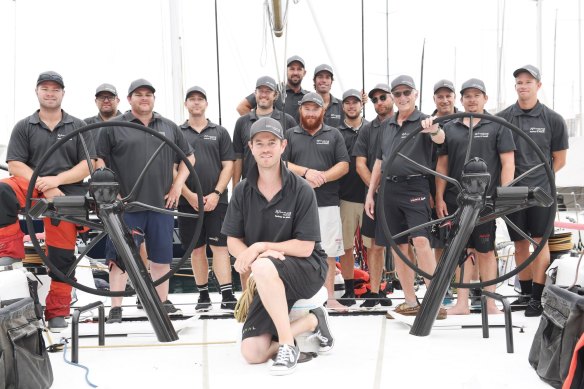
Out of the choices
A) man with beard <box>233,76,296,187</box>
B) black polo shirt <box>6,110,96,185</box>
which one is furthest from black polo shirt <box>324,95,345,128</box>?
black polo shirt <box>6,110,96,185</box>

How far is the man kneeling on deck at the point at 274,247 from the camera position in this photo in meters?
3.25

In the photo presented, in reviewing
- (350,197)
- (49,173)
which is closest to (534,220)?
(350,197)

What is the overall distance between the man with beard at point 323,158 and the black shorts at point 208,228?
626mm

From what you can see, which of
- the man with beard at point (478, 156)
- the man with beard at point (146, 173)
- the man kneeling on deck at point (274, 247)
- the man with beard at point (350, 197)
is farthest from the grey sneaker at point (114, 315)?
the man with beard at point (478, 156)

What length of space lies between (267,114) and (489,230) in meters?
1.74

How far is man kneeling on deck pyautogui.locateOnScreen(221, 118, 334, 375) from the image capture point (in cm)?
325

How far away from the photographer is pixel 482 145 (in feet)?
14.1

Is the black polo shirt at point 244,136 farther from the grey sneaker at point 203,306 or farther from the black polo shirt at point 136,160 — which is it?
the grey sneaker at point 203,306

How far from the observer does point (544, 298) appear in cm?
313

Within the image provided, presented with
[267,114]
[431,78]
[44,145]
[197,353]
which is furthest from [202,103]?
[431,78]

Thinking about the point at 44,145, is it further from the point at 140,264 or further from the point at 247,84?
the point at 247,84

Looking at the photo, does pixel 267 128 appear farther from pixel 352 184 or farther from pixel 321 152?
pixel 352 184

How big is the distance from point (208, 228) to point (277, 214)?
→ 58.9 inches

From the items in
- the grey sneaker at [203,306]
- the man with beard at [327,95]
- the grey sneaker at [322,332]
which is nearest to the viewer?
the grey sneaker at [322,332]
